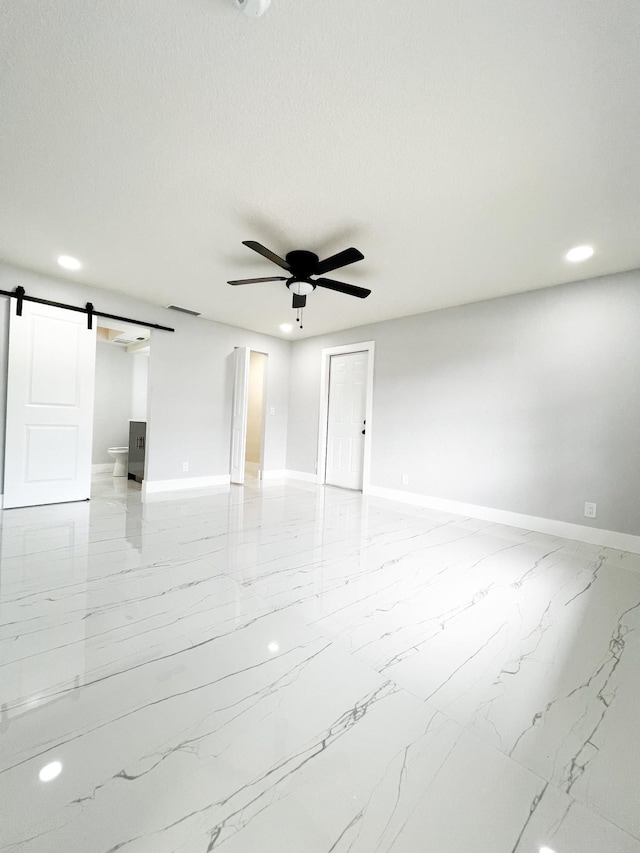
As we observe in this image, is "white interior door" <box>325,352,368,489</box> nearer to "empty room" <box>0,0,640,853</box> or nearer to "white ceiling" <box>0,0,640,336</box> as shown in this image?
"empty room" <box>0,0,640,853</box>

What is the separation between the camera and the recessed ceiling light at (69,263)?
3.40 m

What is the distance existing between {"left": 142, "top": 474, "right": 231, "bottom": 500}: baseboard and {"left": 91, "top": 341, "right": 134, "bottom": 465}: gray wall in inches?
94.7

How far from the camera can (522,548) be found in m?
3.02

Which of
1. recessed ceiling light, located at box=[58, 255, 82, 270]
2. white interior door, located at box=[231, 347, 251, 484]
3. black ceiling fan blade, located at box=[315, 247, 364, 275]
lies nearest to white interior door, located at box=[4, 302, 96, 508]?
recessed ceiling light, located at box=[58, 255, 82, 270]

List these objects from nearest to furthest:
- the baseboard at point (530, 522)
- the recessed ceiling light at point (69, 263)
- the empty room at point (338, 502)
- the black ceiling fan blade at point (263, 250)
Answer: the empty room at point (338, 502)
the black ceiling fan blade at point (263, 250)
the baseboard at point (530, 522)
the recessed ceiling light at point (69, 263)

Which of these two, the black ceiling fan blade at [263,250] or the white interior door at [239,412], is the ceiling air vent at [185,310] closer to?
the white interior door at [239,412]

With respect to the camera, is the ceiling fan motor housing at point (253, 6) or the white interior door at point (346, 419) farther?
the white interior door at point (346, 419)

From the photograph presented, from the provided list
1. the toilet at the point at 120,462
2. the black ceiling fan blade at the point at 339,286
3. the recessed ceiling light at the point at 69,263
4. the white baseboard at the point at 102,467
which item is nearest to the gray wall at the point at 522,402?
the black ceiling fan blade at the point at 339,286

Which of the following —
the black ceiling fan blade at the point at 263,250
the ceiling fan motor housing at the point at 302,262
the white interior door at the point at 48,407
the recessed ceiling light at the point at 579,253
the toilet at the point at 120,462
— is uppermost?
the recessed ceiling light at the point at 579,253

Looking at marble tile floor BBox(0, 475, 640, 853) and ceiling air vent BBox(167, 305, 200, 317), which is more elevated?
ceiling air vent BBox(167, 305, 200, 317)

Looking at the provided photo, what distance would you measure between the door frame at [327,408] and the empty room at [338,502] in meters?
0.81

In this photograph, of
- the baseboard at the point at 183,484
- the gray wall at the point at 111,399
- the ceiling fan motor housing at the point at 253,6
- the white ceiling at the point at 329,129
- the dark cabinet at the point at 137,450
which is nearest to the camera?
the ceiling fan motor housing at the point at 253,6

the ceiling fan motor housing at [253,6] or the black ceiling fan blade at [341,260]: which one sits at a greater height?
the ceiling fan motor housing at [253,6]

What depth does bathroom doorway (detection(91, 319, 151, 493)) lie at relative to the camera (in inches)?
229
